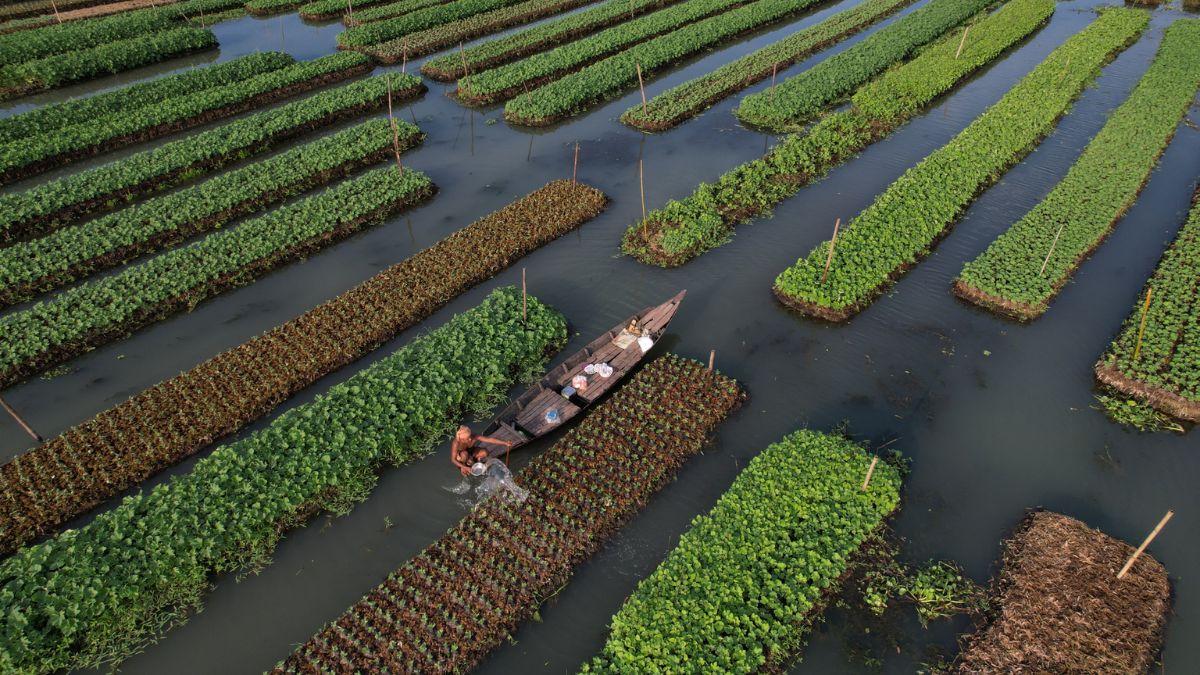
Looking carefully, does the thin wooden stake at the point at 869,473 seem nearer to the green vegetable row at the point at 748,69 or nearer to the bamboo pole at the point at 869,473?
the bamboo pole at the point at 869,473

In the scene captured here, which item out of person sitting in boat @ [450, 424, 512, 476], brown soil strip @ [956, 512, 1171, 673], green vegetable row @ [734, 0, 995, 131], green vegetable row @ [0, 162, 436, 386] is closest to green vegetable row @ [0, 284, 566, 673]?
person sitting in boat @ [450, 424, 512, 476]

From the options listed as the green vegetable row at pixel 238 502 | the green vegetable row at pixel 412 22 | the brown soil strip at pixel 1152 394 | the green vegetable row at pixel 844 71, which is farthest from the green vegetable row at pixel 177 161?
the brown soil strip at pixel 1152 394

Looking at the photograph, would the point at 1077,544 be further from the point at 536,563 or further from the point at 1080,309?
the point at 536,563

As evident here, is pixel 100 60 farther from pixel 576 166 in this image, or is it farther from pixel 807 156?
pixel 807 156

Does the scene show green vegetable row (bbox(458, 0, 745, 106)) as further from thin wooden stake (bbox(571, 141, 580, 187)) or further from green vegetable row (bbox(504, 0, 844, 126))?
thin wooden stake (bbox(571, 141, 580, 187))

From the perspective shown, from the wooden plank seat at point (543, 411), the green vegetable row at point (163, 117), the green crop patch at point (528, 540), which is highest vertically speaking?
the green vegetable row at point (163, 117)

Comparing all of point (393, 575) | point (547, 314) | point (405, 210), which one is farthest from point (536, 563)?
point (405, 210)

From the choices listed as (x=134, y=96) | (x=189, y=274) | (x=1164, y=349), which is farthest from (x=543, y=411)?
(x=134, y=96)
